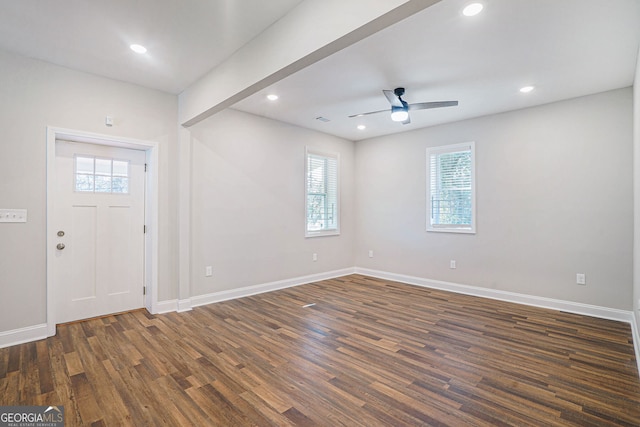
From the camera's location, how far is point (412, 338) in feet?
10.6

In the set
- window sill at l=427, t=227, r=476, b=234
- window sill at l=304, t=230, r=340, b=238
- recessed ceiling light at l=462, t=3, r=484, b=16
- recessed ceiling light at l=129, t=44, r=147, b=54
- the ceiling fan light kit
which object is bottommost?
window sill at l=304, t=230, r=340, b=238

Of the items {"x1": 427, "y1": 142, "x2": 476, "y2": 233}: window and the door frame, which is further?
{"x1": 427, "y1": 142, "x2": 476, "y2": 233}: window

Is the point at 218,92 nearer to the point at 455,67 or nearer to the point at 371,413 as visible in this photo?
the point at 455,67

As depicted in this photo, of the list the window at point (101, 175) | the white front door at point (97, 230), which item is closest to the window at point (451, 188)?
the white front door at point (97, 230)

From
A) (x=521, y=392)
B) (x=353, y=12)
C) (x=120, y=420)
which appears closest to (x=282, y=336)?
(x=120, y=420)

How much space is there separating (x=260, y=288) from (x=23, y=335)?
2.79m

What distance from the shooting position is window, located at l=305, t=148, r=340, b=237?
19.4 ft

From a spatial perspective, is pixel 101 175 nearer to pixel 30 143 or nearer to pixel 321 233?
pixel 30 143

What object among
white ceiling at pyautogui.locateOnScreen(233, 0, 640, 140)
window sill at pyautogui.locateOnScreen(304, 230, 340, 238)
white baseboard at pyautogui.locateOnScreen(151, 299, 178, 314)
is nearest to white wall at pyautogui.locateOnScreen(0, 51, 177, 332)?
white baseboard at pyautogui.locateOnScreen(151, 299, 178, 314)

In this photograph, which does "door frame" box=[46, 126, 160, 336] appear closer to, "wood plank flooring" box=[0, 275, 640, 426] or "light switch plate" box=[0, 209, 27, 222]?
"light switch plate" box=[0, 209, 27, 222]

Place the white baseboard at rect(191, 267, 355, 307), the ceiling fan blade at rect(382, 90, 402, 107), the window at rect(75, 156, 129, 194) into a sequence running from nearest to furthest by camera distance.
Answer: the ceiling fan blade at rect(382, 90, 402, 107)
the window at rect(75, 156, 129, 194)
the white baseboard at rect(191, 267, 355, 307)

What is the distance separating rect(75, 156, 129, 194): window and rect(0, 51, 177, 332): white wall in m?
0.41

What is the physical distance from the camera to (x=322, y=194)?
6.13m

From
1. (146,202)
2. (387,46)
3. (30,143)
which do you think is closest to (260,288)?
(146,202)
